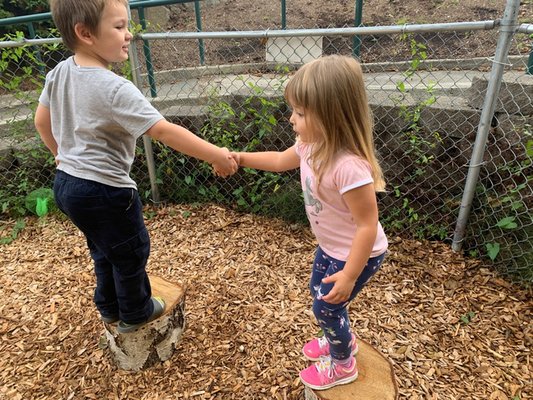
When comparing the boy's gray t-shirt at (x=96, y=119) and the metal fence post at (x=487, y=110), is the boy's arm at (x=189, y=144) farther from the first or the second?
the metal fence post at (x=487, y=110)

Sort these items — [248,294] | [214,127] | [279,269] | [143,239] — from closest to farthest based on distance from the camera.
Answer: [143,239]
[248,294]
[279,269]
[214,127]

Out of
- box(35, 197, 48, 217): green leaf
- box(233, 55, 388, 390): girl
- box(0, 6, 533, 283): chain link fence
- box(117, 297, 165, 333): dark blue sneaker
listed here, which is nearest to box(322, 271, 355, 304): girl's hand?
box(233, 55, 388, 390): girl

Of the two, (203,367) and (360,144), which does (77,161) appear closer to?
(360,144)

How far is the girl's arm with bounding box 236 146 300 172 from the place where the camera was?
5.87ft

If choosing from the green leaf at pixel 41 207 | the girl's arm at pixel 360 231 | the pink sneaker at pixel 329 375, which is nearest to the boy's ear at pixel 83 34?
the girl's arm at pixel 360 231

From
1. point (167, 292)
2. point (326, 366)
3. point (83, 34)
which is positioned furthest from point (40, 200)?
point (326, 366)

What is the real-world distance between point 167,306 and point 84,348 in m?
0.59

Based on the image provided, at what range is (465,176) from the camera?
2.99 meters

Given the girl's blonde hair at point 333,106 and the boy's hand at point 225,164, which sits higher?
the girl's blonde hair at point 333,106

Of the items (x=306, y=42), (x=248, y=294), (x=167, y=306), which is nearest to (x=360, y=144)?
(x=167, y=306)

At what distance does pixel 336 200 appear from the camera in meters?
1.54

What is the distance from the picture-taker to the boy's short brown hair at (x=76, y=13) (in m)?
1.48

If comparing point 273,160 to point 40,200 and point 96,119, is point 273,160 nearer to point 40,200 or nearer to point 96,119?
point 96,119

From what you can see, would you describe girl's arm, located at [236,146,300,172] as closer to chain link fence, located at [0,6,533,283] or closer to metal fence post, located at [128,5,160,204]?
chain link fence, located at [0,6,533,283]
